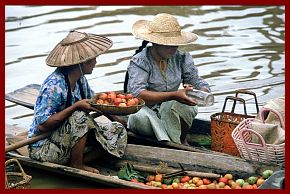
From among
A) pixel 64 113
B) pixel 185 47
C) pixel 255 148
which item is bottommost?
pixel 185 47

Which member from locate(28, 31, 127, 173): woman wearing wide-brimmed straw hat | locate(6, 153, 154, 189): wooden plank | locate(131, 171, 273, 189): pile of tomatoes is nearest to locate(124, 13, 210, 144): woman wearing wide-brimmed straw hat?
locate(28, 31, 127, 173): woman wearing wide-brimmed straw hat

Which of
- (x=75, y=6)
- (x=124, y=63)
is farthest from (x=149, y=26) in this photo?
(x=75, y=6)

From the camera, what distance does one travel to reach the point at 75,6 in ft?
43.3

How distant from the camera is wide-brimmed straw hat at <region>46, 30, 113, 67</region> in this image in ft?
20.0

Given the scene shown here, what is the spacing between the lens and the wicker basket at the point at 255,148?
5773 millimetres

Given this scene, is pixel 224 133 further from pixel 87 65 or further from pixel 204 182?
pixel 87 65

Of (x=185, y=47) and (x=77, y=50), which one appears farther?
(x=185, y=47)

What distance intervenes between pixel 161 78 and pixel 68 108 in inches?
36.3

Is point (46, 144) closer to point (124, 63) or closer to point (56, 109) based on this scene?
point (56, 109)

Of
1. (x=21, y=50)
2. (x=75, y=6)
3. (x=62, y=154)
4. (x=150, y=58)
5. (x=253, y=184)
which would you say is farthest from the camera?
(x=75, y=6)

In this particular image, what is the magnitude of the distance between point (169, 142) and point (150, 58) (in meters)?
0.71

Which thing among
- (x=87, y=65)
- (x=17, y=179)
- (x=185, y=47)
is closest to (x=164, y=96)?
(x=87, y=65)

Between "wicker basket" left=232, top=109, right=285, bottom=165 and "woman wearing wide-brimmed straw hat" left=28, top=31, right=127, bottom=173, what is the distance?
1.08 meters

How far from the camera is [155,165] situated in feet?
20.9
